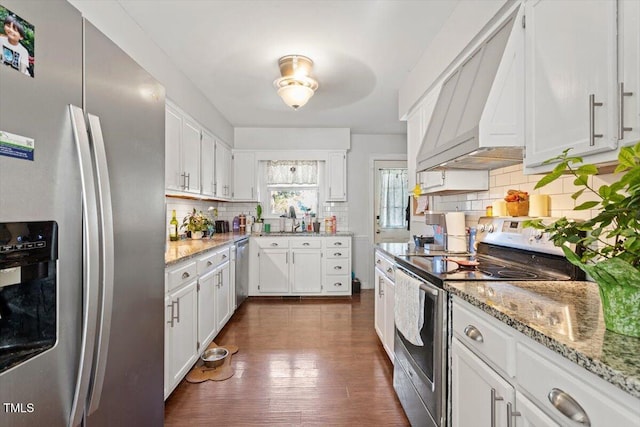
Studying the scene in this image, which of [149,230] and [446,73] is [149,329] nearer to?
[149,230]

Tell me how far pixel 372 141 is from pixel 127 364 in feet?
15.0

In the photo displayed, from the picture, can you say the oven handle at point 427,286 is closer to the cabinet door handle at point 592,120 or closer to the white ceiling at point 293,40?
the cabinet door handle at point 592,120

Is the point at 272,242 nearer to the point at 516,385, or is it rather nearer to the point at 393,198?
the point at 393,198

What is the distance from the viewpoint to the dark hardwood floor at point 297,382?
192 centimetres

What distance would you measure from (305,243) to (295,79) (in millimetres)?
2318

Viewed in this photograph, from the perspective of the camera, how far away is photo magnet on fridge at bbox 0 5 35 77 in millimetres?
695

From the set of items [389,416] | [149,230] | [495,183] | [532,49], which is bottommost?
[389,416]

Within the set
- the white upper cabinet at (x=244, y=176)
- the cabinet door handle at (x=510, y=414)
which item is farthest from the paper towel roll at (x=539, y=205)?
the white upper cabinet at (x=244, y=176)

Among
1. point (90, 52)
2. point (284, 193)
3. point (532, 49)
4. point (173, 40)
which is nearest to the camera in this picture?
point (90, 52)

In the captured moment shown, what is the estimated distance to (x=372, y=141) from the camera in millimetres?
5094

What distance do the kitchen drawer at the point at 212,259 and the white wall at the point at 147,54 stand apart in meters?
1.35

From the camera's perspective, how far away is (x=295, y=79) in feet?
8.81

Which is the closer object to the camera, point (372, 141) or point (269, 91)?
point (269, 91)

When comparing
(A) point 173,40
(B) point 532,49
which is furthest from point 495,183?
(A) point 173,40
